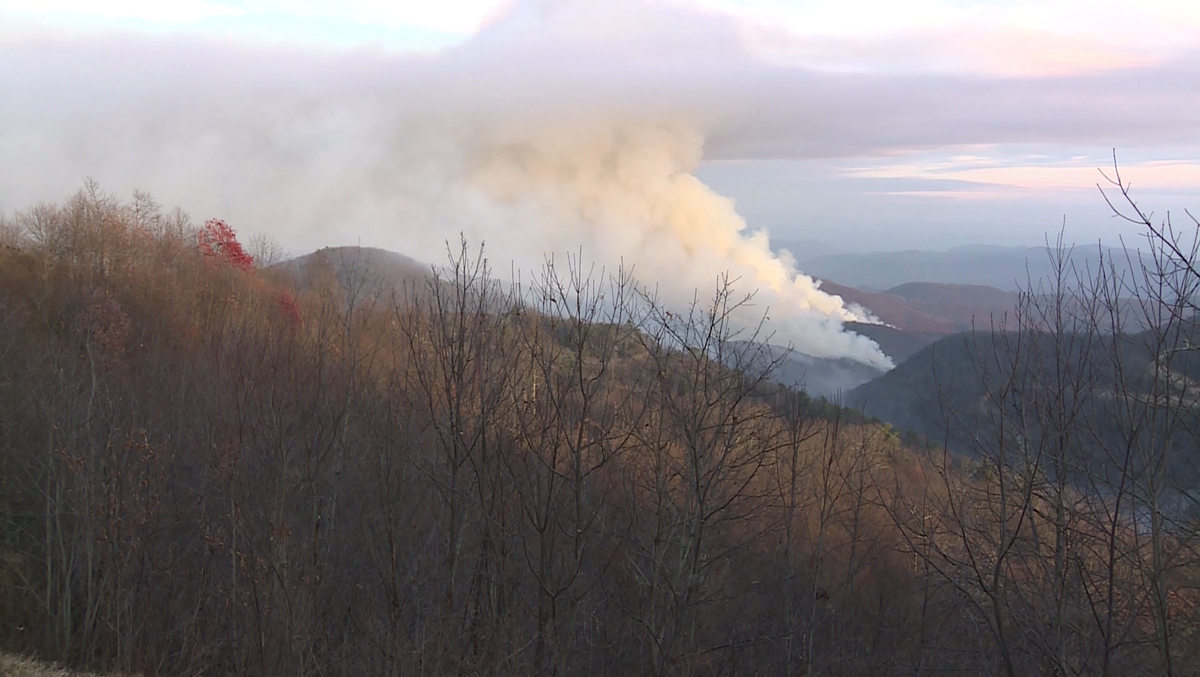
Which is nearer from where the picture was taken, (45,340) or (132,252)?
(45,340)

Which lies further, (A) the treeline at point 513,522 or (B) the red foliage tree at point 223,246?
(B) the red foliage tree at point 223,246

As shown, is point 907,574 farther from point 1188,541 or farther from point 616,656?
point 1188,541

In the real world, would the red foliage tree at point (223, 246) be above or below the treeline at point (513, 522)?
above

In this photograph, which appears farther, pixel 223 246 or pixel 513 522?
pixel 223 246

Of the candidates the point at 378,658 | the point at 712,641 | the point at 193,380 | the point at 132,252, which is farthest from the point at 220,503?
the point at 132,252
